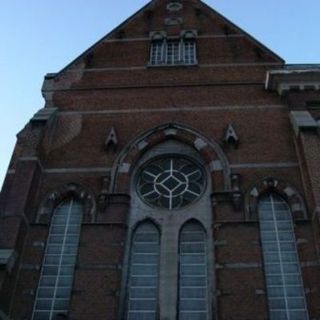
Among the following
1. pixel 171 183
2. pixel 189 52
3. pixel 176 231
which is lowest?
pixel 176 231

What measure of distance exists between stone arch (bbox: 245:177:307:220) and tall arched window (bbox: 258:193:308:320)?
0.68 ft

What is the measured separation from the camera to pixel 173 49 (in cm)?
2141

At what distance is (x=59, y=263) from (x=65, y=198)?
2.37 m

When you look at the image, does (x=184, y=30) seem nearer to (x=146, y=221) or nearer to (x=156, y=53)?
(x=156, y=53)

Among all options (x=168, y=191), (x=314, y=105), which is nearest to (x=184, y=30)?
(x=314, y=105)

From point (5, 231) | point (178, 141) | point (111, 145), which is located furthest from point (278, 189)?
point (5, 231)

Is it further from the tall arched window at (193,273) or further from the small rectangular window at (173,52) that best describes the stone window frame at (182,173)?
the small rectangular window at (173,52)

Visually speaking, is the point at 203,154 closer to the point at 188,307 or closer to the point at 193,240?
the point at 193,240

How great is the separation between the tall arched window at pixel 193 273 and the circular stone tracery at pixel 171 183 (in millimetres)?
1037

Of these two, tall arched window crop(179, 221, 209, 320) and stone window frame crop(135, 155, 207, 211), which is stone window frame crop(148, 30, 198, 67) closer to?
stone window frame crop(135, 155, 207, 211)

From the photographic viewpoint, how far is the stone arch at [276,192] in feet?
49.0

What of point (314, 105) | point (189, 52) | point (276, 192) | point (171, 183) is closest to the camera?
point (276, 192)

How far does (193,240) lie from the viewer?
1491 centimetres

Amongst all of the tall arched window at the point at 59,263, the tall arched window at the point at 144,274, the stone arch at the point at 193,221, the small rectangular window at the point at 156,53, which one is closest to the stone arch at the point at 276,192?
the stone arch at the point at 193,221
